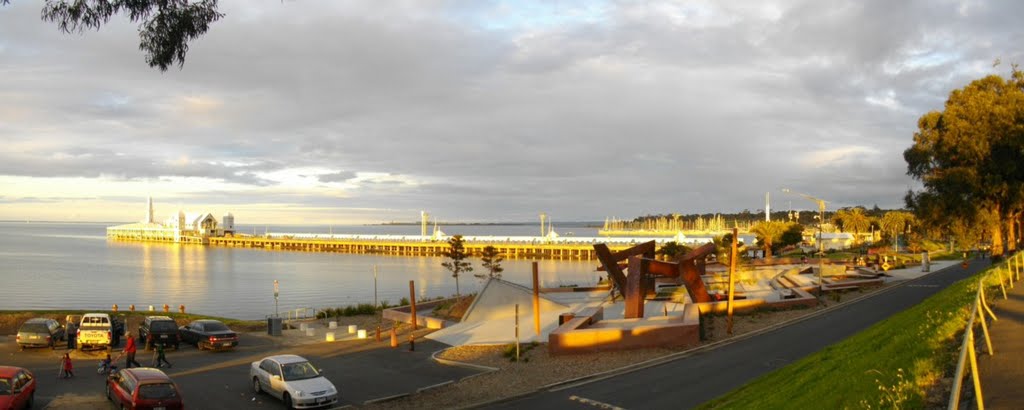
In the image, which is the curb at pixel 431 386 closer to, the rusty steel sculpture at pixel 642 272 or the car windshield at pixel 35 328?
the rusty steel sculpture at pixel 642 272

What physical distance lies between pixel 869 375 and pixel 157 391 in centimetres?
1454

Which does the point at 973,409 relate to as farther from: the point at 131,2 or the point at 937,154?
the point at 937,154

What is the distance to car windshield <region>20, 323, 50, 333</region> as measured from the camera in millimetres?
25516

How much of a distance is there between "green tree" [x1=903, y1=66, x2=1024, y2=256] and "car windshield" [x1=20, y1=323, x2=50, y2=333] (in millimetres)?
42464

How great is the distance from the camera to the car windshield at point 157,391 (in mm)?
15423

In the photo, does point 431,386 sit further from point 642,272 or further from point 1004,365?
point 1004,365

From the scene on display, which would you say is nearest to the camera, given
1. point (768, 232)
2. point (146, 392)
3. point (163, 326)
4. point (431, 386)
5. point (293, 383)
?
point (146, 392)

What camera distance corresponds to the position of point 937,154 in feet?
125

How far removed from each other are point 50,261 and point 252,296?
237 ft

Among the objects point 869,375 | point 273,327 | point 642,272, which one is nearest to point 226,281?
point 273,327

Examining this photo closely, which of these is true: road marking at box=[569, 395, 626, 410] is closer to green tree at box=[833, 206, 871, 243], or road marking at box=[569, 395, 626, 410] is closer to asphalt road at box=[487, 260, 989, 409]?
asphalt road at box=[487, 260, 989, 409]

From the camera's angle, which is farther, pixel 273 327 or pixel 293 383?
pixel 273 327

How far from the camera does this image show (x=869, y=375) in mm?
10258

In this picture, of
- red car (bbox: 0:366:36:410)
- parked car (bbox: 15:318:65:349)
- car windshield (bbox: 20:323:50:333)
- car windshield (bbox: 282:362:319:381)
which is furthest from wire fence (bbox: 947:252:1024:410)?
car windshield (bbox: 20:323:50:333)
